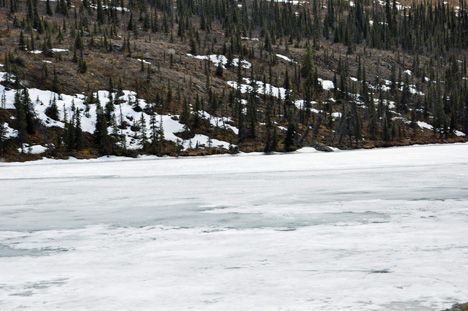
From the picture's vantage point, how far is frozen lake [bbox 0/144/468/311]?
7324mm

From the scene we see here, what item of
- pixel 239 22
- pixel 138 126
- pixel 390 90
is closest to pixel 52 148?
pixel 138 126

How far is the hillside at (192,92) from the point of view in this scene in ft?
263

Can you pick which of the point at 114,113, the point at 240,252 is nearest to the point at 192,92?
the point at 114,113

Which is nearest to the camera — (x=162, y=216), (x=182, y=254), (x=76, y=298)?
(x=76, y=298)

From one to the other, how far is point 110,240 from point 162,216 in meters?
4.37

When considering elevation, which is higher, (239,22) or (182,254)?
(239,22)

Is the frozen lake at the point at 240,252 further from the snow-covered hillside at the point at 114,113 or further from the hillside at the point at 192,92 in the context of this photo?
the snow-covered hillside at the point at 114,113

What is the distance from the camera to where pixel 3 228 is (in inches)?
595

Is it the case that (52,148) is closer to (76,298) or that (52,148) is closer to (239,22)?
(76,298)

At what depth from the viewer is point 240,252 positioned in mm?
10773

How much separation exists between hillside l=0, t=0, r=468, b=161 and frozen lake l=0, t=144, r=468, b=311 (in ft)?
193

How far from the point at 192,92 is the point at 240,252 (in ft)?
325

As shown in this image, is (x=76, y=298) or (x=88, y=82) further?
(x=88, y=82)

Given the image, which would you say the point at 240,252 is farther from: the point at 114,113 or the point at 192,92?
the point at 192,92
